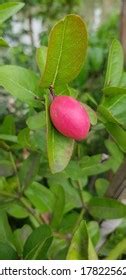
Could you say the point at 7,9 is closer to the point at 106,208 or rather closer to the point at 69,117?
the point at 69,117

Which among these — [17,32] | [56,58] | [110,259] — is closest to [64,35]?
[56,58]

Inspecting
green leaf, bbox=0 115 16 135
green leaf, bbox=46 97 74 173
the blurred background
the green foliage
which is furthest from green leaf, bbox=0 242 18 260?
the blurred background

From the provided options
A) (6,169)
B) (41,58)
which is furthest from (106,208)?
(41,58)

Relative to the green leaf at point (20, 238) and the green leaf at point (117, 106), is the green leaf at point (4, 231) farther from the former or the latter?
the green leaf at point (117, 106)

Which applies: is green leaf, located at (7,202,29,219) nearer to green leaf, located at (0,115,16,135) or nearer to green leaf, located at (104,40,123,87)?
green leaf, located at (0,115,16,135)

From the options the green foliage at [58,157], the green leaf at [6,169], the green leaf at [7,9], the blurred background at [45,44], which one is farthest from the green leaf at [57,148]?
the blurred background at [45,44]

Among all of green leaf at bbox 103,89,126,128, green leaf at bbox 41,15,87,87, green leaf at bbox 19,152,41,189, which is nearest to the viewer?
green leaf at bbox 41,15,87,87

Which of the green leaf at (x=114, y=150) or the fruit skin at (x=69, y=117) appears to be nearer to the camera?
the fruit skin at (x=69, y=117)
